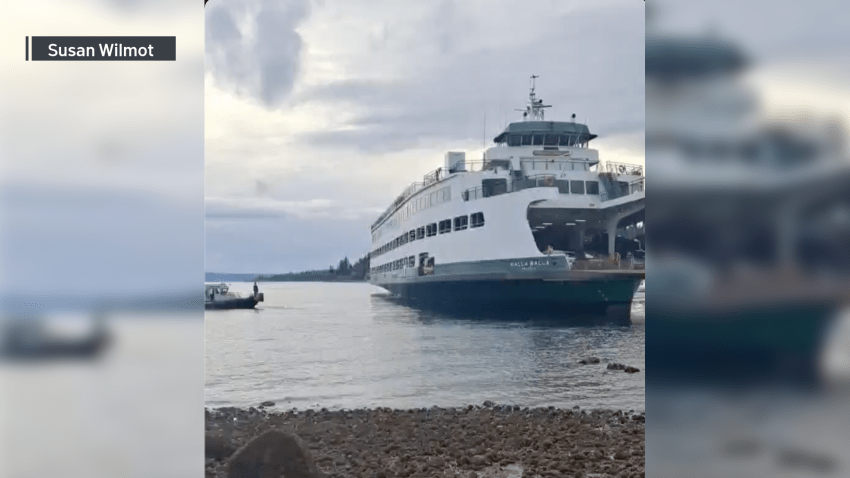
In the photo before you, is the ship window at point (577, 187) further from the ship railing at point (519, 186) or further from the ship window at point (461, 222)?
the ship window at point (461, 222)

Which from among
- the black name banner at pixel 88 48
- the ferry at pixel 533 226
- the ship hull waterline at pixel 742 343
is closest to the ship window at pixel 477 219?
the ferry at pixel 533 226

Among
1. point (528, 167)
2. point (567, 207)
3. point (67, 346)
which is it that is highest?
point (528, 167)

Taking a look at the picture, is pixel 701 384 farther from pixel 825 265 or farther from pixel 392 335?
pixel 392 335

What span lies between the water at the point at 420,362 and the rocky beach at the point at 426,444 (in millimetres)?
1500

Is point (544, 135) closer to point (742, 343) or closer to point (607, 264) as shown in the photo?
point (607, 264)

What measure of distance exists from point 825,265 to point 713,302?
38 centimetres

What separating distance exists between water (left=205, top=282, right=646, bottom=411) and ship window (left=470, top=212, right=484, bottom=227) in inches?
110

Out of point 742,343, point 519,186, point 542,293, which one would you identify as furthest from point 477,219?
point 742,343

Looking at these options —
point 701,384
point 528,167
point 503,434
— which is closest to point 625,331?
point 528,167

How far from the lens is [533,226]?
17953 mm

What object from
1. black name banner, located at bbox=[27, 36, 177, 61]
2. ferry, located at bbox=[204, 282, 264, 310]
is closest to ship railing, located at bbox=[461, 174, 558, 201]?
ferry, located at bbox=[204, 282, 264, 310]

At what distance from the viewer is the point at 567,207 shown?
60.5 feet

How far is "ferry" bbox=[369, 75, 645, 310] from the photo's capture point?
1777cm

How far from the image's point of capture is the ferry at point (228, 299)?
76.4 feet
